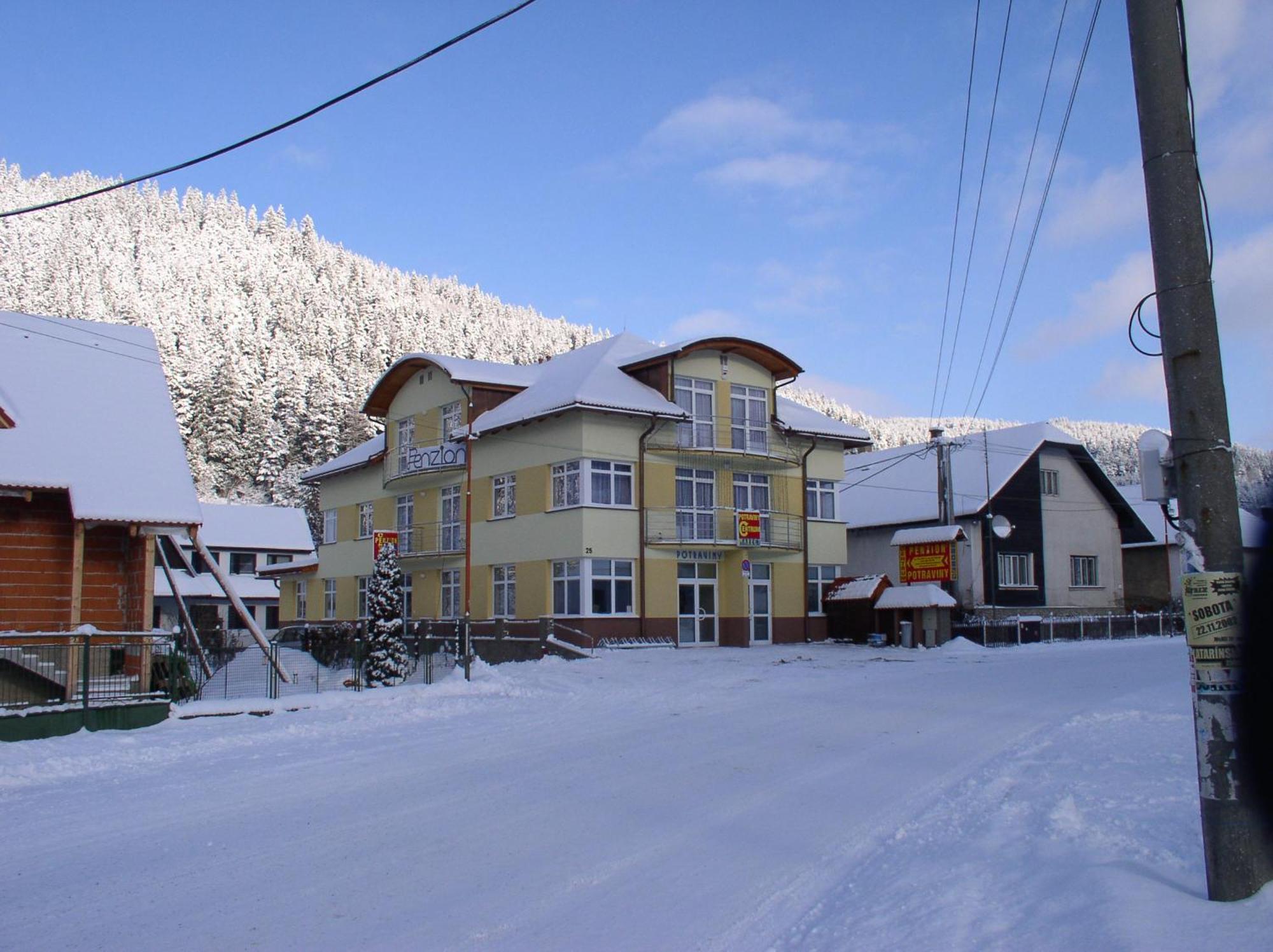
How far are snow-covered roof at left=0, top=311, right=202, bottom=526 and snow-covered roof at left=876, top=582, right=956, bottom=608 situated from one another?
22306mm

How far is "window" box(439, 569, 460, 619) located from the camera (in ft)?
131

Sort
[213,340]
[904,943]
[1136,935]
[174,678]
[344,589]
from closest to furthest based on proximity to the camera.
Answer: [1136,935] < [904,943] < [174,678] < [344,589] < [213,340]

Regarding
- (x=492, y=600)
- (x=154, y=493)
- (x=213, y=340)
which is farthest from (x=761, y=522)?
(x=213, y=340)

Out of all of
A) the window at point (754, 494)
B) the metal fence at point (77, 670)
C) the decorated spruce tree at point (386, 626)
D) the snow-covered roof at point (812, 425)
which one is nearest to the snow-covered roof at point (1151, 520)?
the snow-covered roof at point (812, 425)

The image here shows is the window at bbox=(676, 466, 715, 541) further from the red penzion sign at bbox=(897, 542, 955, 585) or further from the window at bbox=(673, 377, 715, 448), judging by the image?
the red penzion sign at bbox=(897, 542, 955, 585)

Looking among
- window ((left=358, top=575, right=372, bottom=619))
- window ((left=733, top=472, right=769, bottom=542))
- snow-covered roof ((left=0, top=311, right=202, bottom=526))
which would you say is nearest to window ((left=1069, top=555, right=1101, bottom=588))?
window ((left=733, top=472, right=769, bottom=542))

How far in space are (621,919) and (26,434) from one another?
1930 centimetres

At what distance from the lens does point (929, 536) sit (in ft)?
119

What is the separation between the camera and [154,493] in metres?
20.9

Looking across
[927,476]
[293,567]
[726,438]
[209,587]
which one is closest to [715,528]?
[726,438]

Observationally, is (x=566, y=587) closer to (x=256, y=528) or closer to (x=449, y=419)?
(x=449, y=419)

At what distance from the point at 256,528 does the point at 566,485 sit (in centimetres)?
4271

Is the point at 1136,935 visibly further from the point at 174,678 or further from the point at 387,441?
the point at 387,441

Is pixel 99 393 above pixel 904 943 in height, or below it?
above
